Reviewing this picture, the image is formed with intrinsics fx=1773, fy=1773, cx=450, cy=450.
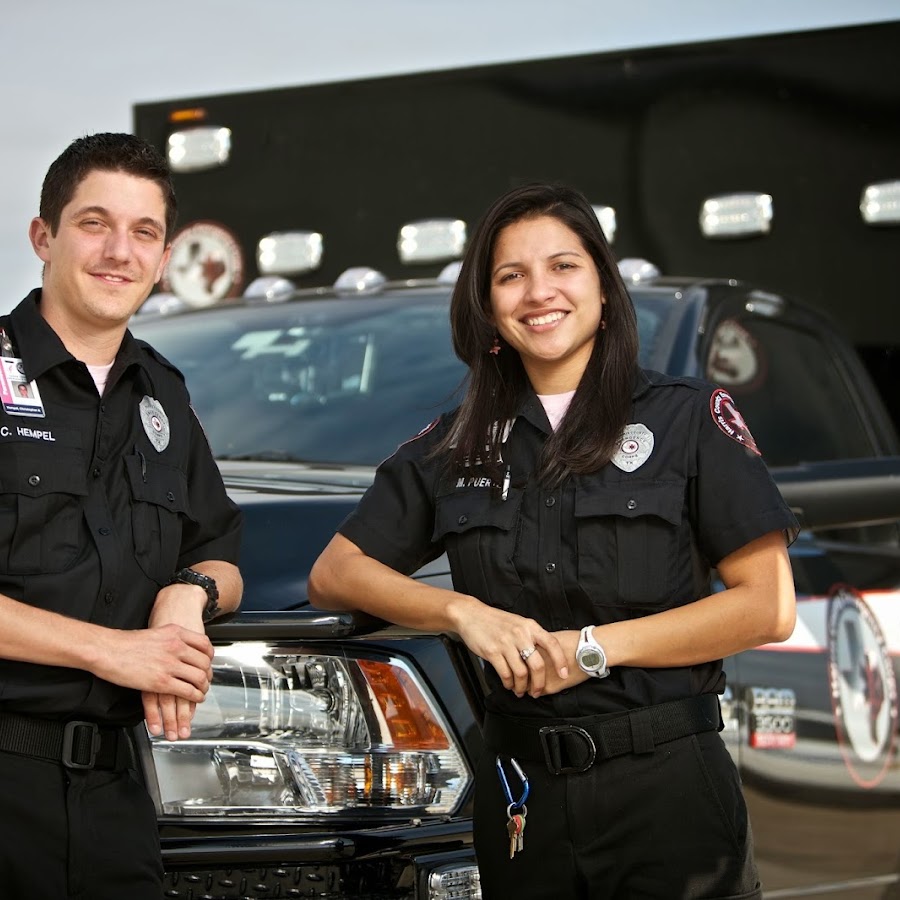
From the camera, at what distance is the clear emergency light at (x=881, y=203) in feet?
17.7

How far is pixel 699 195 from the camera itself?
18.5 feet

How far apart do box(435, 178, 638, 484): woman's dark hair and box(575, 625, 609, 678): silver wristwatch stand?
28 cm

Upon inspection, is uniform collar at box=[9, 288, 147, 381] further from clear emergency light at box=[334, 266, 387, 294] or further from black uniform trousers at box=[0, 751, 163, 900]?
clear emergency light at box=[334, 266, 387, 294]

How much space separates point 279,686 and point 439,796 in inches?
12.4

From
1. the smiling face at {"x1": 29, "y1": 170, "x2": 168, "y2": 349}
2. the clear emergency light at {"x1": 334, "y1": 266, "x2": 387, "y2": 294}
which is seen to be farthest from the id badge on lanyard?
the clear emergency light at {"x1": 334, "y1": 266, "x2": 387, "y2": 294}

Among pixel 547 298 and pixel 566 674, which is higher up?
pixel 547 298

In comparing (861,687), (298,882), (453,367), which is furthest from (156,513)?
(861,687)

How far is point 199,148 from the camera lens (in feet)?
20.7

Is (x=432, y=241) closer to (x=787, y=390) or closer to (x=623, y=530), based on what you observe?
(x=787, y=390)

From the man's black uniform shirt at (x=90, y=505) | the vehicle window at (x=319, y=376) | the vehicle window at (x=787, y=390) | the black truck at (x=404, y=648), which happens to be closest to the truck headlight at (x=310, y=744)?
the black truck at (x=404, y=648)

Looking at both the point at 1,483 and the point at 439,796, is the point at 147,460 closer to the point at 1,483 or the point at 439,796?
the point at 1,483

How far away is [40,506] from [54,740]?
33 centimetres

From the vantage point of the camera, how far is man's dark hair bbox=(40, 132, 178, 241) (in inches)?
105

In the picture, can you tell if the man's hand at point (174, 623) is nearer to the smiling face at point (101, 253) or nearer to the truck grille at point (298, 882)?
the truck grille at point (298, 882)
